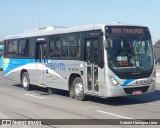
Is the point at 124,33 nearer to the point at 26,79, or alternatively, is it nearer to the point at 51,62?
the point at 51,62

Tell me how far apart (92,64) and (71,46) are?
1895mm

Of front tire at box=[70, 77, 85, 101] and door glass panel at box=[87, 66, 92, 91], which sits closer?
door glass panel at box=[87, 66, 92, 91]

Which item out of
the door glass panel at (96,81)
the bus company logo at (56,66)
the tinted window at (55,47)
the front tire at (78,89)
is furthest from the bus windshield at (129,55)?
the tinted window at (55,47)

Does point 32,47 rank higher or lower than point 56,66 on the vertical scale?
higher

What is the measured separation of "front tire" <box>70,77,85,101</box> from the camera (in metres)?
14.7

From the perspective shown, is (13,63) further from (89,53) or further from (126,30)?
(126,30)

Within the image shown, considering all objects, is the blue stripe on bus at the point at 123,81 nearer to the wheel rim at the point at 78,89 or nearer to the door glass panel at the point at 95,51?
the door glass panel at the point at 95,51

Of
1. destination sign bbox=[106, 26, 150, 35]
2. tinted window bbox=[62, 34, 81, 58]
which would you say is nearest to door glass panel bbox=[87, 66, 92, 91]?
tinted window bbox=[62, 34, 81, 58]

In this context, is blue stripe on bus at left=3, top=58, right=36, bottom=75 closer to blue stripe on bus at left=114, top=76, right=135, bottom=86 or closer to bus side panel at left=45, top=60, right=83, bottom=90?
bus side panel at left=45, top=60, right=83, bottom=90

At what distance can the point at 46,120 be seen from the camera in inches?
418

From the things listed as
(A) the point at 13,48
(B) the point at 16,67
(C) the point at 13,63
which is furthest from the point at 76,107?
(A) the point at 13,48

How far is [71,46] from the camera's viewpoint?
15.4m

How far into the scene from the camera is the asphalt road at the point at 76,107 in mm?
11219

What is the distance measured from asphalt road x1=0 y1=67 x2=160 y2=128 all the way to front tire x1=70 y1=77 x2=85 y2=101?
27 cm
